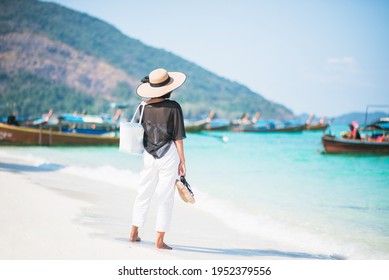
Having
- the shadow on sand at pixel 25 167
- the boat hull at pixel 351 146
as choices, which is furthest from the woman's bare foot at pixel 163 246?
the boat hull at pixel 351 146

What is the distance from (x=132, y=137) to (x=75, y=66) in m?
15.1

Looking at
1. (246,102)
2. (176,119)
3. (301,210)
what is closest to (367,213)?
(301,210)

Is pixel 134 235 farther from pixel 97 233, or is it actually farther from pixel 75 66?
pixel 75 66

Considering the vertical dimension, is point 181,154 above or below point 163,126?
below

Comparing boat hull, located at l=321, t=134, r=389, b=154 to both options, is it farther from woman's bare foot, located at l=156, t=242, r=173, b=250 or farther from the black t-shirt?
the black t-shirt

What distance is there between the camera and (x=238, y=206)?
4863 millimetres

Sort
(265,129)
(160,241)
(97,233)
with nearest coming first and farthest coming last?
1. (160,241)
2. (97,233)
3. (265,129)

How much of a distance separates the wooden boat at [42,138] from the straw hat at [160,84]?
797 centimetres

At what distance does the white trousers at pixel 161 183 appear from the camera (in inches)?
108

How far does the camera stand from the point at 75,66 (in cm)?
1708

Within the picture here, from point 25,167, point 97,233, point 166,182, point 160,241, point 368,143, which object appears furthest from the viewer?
point 368,143

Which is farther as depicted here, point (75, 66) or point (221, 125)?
point (221, 125)

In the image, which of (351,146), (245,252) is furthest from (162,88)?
(351,146)

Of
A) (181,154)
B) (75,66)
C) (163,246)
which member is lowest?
(163,246)
